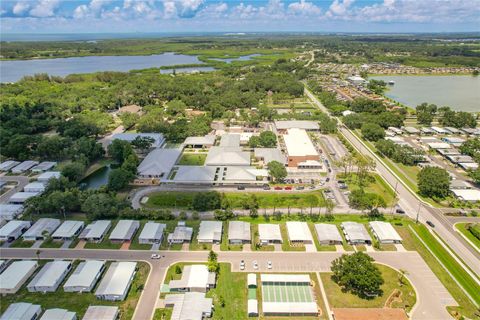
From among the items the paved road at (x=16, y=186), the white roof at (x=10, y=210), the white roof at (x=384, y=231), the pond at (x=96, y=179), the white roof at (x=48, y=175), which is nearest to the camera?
the white roof at (x=384, y=231)

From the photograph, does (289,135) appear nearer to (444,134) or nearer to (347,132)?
(347,132)

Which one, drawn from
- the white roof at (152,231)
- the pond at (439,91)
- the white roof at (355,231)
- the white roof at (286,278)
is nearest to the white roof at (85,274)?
the white roof at (152,231)

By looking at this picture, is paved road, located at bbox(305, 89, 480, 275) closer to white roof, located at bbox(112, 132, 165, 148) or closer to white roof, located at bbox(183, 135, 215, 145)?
white roof, located at bbox(183, 135, 215, 145)

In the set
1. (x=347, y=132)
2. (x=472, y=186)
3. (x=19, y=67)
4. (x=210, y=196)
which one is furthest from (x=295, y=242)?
(x=19, y=67)

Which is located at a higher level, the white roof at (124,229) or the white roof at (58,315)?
the white roof at (124,229)

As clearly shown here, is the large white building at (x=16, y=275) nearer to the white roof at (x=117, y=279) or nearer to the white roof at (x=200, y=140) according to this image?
the white roof at (x=117, y=279)

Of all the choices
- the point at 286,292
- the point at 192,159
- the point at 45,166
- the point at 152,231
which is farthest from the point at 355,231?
the point at 45,166

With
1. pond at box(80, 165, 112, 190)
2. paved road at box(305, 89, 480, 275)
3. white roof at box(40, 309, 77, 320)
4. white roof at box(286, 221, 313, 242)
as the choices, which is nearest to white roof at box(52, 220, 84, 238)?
white roof at box(40, 309, 77, 320)
